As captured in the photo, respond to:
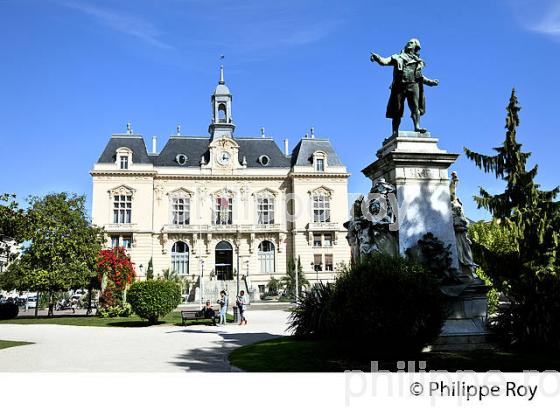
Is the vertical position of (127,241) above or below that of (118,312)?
above

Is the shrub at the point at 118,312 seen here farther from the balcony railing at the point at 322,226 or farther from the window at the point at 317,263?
the balcony railing at the point at 322,226

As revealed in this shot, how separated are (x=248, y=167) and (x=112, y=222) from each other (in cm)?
1654

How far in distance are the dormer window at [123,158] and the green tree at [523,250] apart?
4142 cm

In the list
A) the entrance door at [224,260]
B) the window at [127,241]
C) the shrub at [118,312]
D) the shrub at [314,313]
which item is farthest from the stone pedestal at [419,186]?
the window at [127,241]

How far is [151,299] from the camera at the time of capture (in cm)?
2272

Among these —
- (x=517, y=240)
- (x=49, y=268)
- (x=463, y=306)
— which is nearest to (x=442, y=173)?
(x=463, y=306)

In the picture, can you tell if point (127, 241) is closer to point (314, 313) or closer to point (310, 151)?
point (310, 151)

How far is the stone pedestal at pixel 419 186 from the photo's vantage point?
34.7ft

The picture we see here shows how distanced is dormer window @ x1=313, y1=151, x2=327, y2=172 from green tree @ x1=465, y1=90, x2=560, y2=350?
1375 inches

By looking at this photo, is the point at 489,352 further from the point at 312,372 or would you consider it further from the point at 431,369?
the point at 312,372

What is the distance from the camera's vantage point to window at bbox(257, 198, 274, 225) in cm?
5800

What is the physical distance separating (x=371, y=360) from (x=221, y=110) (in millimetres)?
55378

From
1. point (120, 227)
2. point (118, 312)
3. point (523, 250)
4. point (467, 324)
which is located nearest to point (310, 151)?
point (120, 227)

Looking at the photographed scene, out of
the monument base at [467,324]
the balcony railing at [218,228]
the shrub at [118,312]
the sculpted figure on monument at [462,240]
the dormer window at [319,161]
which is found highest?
the dormer window at [319,161]
